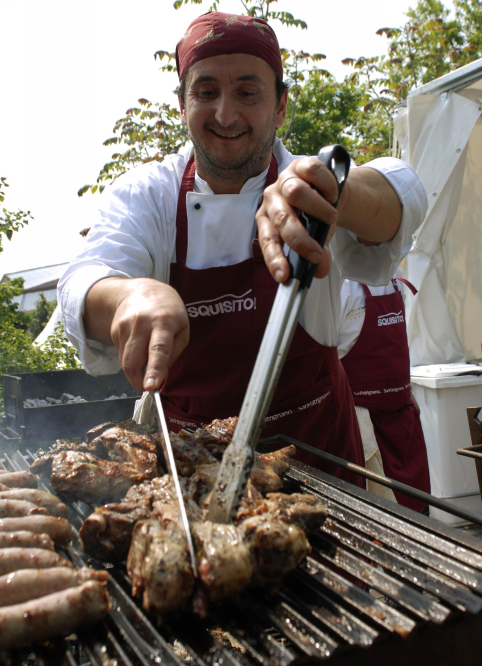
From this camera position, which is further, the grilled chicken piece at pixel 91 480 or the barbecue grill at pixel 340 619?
the grilled chicken piece at pixel 91 480

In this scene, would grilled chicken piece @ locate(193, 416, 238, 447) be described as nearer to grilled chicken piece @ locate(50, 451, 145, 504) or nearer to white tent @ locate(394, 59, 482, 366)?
grilled chicken piece @ locate(50, 451, 145, 504)

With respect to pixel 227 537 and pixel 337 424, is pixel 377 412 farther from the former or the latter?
pixel 227 537

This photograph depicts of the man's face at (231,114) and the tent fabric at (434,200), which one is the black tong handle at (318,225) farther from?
the tent fabric at (434,200)

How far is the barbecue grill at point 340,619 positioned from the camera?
1199mm

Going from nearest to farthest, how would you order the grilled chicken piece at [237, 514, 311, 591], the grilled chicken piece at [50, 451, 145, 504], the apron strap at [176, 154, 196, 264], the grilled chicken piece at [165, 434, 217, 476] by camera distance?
1. the grilled chicken piece at [237, 514, 311, 591]
2. the grilled chicken piece at [50, 451, 145, 504]
3. the grilled chicken piece at [165, 434, 217, 476]
4. the apron strap at [176, 154, 196, 264]

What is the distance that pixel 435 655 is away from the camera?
125 centimetres

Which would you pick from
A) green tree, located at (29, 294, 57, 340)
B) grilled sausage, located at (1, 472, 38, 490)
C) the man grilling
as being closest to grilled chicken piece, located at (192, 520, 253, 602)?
grilled sausage, located at (1, 472, 38, 490)

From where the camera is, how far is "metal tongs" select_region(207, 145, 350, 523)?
1441 millimetres

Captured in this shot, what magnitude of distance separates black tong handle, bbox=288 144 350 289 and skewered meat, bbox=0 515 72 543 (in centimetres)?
110

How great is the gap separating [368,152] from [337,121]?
538 cm

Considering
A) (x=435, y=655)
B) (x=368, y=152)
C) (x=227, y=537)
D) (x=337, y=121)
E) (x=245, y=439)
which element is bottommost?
Result: (x=435, y=655)

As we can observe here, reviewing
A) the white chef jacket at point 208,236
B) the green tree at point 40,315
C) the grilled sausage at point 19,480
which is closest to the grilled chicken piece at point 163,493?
the grilled sausage at point 19,480

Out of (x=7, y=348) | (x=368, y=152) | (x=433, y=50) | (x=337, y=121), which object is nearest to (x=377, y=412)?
(x=7, y=348)

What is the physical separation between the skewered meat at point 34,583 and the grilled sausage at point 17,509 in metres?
0.33
